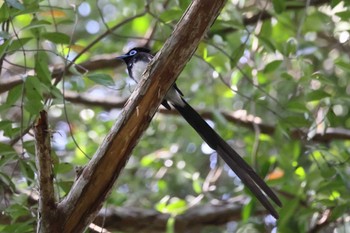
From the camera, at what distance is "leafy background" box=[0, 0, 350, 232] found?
2.28 metres

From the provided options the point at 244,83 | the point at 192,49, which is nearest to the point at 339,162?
the point at 244,83

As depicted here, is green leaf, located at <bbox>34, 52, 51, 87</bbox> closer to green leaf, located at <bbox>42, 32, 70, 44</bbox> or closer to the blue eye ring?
green leaf, located at <bbox>42, 32, 70, 44</bbox>

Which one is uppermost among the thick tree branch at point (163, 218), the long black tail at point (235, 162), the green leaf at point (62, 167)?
the thick tree branch at point (163, 218)

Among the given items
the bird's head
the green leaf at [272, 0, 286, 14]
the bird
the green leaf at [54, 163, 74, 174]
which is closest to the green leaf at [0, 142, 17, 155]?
the green leaf at [54, 163, 74, 174]

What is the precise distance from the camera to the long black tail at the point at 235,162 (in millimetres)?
2162

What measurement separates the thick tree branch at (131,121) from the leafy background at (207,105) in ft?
→ 1.13

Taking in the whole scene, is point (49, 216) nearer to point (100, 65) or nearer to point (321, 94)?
point (321, 94)

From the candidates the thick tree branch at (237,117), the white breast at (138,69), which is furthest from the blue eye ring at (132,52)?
the thick tree branch at (237,117)

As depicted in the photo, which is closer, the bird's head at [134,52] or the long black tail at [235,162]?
the long black tail at [235,162]

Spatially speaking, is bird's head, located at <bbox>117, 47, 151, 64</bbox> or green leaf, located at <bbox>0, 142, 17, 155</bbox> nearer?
green leaf, located at <bbox>0, 142, 17, 155</bbox>

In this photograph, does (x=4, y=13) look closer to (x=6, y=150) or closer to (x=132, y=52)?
(x=6, y=150)

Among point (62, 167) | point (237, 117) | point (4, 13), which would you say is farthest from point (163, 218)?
point (4, 13)

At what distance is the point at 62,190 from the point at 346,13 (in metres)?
1.12

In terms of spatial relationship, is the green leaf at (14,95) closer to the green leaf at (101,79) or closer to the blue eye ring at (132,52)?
the green leaf at (101,79)
